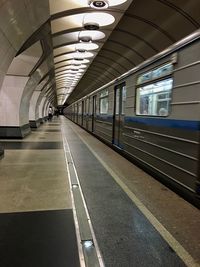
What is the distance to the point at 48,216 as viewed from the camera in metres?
3.53

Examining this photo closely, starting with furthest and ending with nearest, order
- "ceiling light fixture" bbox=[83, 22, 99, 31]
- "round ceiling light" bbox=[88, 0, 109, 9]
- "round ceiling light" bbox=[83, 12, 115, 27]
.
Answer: "ceiling light fixture" bbox=[83, 22, 99, 31] < "round ceiling light" bbox=[83, 12, 115, 27] < "round ceiling light" bbox=[88, 0, 109, 9]

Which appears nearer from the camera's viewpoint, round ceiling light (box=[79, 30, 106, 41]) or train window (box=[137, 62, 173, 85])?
train window (box=[137, 62, 173, 85])

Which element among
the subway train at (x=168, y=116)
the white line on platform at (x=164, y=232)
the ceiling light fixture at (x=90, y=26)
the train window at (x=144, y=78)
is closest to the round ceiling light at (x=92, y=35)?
the ceiling light fixture at (x=90, y=26)

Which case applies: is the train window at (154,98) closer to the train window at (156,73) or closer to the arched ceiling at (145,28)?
the train window at (156,73)

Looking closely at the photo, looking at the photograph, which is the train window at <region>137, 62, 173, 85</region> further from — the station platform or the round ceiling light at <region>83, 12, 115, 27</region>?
the round ceiling light at <region>83, 12, 115, 27</region>

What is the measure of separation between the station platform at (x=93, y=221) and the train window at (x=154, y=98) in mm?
1430

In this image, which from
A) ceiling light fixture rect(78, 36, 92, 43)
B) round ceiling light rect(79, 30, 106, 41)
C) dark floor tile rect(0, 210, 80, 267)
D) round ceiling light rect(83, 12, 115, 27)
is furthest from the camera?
ceiling light fixture rect(78, 36, 92, 43)

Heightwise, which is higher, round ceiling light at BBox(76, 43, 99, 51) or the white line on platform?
round ceiling light at BBox(76, 43, 99, 51)

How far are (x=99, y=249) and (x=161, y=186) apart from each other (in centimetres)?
255

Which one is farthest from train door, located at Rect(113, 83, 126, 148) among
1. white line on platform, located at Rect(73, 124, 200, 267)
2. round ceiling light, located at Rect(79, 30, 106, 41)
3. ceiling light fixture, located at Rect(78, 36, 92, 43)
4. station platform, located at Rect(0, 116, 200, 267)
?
white line on platform, located at Rect(73, 124, 200, 267)

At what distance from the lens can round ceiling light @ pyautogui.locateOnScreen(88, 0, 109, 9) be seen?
6.56m

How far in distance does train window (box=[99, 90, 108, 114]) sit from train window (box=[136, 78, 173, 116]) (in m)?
4.06

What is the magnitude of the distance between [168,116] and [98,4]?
373 centimetres

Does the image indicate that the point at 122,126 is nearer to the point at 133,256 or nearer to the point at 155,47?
the point at 155,47
